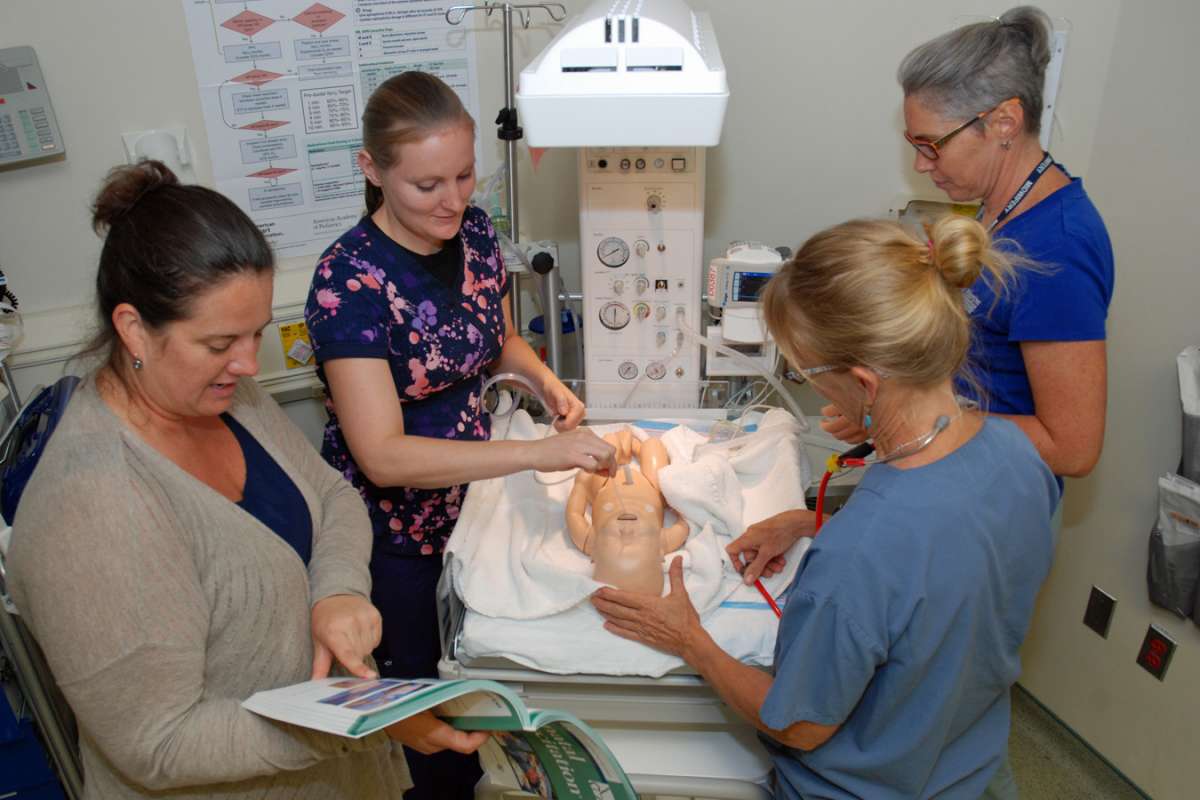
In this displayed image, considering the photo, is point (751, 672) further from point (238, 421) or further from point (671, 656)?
point (238, 421)

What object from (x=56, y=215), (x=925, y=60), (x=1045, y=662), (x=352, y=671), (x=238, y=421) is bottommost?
(x=1045, y=662)

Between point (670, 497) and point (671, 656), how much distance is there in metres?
0.33

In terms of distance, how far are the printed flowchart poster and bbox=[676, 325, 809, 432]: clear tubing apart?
1001mm

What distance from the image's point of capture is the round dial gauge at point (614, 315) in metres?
1.92

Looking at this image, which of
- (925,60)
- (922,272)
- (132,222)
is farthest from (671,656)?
(925,60)

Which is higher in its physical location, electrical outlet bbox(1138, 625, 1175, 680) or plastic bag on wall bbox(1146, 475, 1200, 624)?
plastic bag on wall bbox(1146, 475, 1200, 624)

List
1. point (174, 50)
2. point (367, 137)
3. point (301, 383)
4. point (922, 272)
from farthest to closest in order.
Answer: point (301, 383)
point (174, 50)
point (367, 137)
point (922, 272)

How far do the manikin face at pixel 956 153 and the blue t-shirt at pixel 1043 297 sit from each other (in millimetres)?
107

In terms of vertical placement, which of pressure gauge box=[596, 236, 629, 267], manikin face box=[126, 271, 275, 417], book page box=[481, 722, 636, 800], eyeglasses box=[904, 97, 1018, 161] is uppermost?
eyeglasses box=[904, 97, 1018, 161]

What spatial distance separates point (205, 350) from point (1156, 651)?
216 cm

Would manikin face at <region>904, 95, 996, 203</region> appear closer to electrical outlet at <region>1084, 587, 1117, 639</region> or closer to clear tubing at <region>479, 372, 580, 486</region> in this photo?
clear tubing at <region>479, 372, 580, 486</region>

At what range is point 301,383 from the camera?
2.39 meters

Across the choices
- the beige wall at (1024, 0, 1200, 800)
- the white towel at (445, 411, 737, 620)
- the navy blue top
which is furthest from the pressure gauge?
the beige wall at (1024, 0, 1200, 800)

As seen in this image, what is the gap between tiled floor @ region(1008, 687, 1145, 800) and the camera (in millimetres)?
2246
